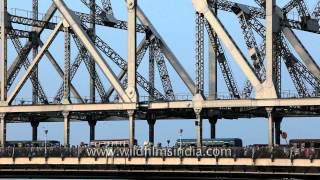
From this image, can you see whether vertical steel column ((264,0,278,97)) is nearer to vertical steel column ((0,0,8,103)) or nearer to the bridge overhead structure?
the bridge overhead structure

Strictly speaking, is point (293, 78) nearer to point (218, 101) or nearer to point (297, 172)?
point (218, 101)

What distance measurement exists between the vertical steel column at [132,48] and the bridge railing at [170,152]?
1309 centimetres

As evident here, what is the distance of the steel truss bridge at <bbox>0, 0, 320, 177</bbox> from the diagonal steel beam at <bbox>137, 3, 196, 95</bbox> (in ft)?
0.51

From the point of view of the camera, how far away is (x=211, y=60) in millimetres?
135000

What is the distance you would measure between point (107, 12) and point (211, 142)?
32991 millimetres

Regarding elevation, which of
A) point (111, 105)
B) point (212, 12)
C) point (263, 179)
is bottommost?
point (263, 179)

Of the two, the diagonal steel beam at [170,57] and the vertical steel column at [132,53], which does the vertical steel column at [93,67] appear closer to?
the diagonal steel beam at [170,57]

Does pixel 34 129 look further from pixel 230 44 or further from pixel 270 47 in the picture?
pixel 270 47

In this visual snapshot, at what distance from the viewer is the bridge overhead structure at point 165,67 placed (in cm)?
11662

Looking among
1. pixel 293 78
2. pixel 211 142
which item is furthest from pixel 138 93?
pixel 293 78

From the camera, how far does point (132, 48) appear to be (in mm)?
129000

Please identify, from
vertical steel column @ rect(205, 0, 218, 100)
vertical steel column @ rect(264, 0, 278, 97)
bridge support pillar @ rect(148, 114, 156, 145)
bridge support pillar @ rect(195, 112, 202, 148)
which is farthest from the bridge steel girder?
bridge support pillar @ rect(148, 114, 156, 145)

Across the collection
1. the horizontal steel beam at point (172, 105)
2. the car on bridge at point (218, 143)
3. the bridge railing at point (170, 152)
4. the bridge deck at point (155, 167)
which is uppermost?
the horizontal steel beam at point (172, 105)

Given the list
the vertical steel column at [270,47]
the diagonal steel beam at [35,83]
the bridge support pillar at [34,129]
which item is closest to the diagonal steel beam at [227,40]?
the vertical steel column at [270,47]
